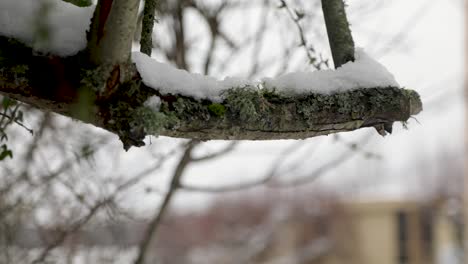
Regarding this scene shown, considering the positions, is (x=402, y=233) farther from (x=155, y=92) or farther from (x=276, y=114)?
(x=155, y=92)

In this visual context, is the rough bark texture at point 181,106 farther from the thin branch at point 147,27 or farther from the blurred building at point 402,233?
the blurred building at point 402,233

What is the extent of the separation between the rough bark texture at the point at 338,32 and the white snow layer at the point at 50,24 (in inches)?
21.4

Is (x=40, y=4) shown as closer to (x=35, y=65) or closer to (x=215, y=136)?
(x=35, y=65)

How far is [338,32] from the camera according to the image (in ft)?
4.25

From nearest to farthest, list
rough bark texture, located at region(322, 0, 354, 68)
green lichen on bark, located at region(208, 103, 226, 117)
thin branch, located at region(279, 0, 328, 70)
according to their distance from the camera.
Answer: green lichen on bark, located at region(208, 103, 226, 117), rough bark texture, located at region(322, 0, 354, 68), thin branch, located at region(279, 0, 328, 70)

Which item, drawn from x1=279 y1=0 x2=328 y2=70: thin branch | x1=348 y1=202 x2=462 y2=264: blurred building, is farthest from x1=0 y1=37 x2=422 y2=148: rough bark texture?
x1=348 y1=202 x2=462 y2=264: blurred building

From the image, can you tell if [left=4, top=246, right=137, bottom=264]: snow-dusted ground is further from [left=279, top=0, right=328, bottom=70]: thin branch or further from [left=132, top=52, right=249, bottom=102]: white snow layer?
[left=132, top=52, right=249, bottom=102]: white snow layer

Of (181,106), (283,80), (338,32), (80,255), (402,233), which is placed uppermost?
(402,233)

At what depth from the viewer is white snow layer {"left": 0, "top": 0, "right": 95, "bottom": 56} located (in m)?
0.95

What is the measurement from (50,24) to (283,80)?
45cm

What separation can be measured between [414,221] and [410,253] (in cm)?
78

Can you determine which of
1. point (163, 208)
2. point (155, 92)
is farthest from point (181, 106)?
point (163, 208)

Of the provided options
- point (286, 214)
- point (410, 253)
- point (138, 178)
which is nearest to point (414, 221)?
point (410, 253)

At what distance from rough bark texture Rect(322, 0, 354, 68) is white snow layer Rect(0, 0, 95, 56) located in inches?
21.4
